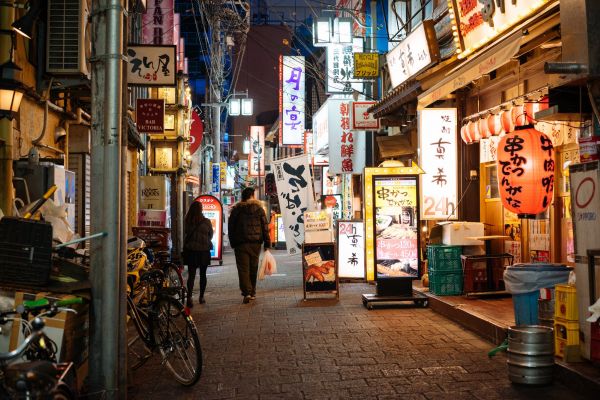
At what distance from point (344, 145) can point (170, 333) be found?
15780 millimetres

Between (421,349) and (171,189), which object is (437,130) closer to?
(421,349)

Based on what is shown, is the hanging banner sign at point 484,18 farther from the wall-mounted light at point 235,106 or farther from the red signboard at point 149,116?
the wall-mounted light at point 235,106

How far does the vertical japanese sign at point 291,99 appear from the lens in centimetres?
2880

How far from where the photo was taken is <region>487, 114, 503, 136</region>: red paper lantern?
11.4 metres

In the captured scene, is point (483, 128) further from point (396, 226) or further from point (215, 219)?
point (215, 219)

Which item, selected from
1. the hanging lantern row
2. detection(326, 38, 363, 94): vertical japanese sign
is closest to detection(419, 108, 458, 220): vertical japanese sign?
the hanging lantern row

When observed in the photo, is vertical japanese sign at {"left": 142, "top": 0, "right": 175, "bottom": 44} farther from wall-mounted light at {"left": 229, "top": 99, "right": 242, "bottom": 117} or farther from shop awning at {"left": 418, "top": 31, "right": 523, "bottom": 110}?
wall-mounted light at {"left": 229, "top": 99, "right": 242, "bottom": 117}

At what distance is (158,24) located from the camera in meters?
21.1

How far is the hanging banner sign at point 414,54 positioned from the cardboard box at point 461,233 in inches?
150

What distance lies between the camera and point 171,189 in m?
27.0

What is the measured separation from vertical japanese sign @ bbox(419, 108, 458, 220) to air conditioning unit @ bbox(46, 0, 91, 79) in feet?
24.6

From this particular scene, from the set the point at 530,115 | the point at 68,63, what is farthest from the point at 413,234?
the point at 68,63

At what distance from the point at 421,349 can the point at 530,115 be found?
4.82 m

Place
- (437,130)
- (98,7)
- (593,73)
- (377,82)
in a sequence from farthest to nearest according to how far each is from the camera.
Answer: (377,82), (437,130), (593,73), (98,7)
